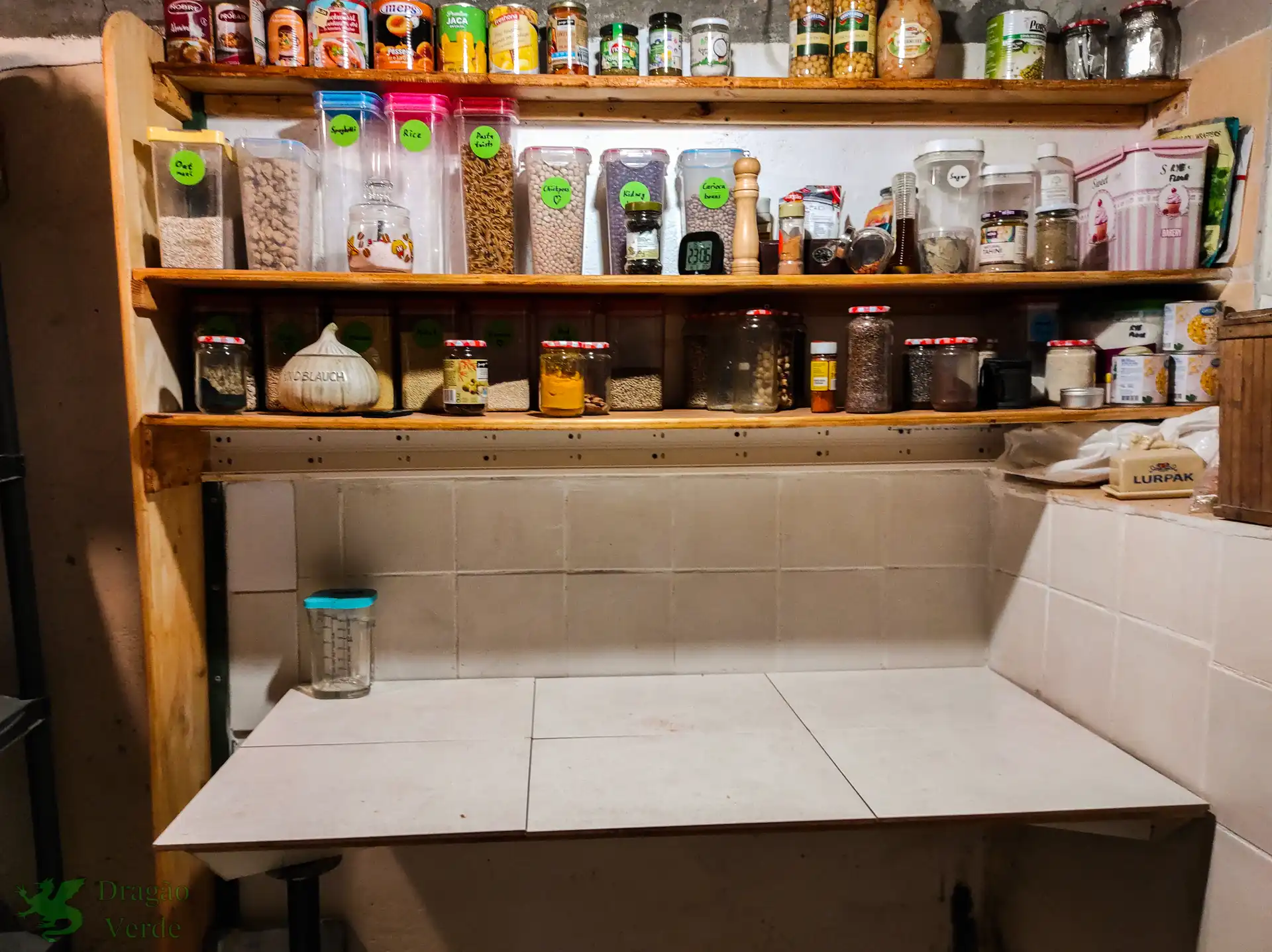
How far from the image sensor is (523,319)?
1552 mm

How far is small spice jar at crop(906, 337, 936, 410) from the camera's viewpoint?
1519 mm

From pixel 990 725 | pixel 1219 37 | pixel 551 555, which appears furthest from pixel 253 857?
pixel 1219 37

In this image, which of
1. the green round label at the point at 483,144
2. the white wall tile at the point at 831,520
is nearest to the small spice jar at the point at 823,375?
the white wall tile at the point at 831,520

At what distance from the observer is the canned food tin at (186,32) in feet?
4.58

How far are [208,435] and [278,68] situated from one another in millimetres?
722

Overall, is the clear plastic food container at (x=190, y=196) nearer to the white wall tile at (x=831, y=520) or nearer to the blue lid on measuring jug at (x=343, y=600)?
the blue lid on measuring jug at (x=343, y=600)

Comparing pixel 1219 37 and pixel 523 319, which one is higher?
pixel 1219 37

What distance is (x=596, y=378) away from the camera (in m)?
1.49

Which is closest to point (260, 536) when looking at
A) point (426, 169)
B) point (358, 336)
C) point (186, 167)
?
point (358, 336)

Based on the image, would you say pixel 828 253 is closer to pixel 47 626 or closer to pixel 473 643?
pixel 473 643

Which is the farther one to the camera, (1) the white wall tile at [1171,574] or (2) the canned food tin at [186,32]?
(2) the canned food tin at [186,32]

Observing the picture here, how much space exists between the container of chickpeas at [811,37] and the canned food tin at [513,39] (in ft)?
1.66

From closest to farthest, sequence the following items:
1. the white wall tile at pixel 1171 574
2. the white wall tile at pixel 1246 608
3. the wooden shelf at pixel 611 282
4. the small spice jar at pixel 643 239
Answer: the white wall tile at pixel 1246 608 → the white wall tile at pixel 1171 574 → the wooden shelf at pixel 611 282 → the small spice jar at pixel 643 239

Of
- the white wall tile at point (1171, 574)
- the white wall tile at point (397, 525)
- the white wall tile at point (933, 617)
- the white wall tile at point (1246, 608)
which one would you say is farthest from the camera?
the white wall tile at point (933, 617)
